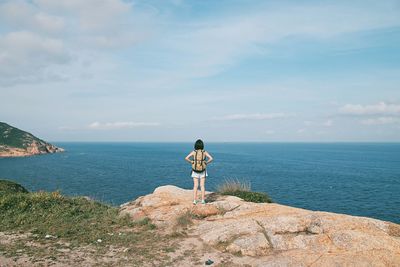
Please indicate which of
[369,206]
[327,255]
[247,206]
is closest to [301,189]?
[369,206]

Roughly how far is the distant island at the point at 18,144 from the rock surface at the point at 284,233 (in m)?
163

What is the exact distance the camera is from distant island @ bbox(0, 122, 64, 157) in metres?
154

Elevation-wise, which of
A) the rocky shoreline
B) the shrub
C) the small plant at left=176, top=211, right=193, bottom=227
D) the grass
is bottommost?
the rocky shoreline

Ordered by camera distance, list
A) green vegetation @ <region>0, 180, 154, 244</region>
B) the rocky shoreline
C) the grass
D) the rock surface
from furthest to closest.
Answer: the rocky shoreline → green vegetation @ <region>0, 180, 154, 244</region> → the grass → the rock surface

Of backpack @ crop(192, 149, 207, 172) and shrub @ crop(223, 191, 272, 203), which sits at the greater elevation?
backpack @ crop(192, 149, 207, 172)

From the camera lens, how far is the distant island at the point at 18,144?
504 ft

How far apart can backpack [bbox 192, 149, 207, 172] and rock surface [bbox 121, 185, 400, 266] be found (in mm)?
1964

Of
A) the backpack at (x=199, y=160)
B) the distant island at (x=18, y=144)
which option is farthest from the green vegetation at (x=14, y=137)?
the backpack at (x=199, y=160)

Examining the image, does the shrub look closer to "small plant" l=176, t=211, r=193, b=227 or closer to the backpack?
the backpack

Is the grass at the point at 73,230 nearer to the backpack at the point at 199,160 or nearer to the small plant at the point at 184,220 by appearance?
the small plant at the point at 184,220

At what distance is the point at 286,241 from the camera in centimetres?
1180

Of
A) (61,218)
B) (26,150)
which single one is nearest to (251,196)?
(61,218)

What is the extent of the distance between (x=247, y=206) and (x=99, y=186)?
5845 centimetres

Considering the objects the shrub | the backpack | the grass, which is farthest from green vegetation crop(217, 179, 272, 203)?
the grass
